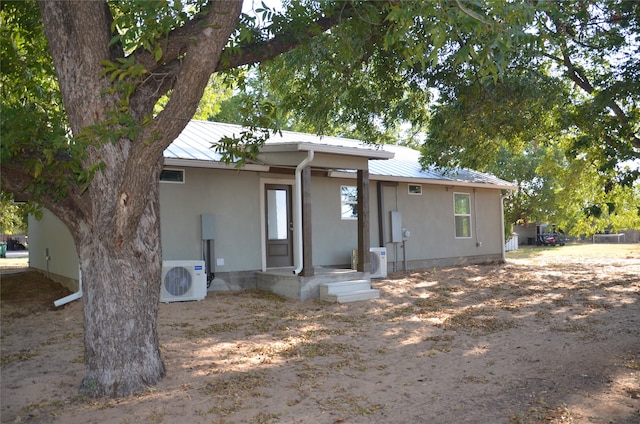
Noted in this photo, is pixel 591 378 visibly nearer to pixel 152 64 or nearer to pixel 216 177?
pixel 152 64

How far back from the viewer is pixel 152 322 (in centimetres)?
503

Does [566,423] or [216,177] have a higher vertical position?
[216,177]

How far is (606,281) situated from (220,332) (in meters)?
9.48

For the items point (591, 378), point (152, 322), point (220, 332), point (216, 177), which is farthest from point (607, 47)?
point (152, 322)

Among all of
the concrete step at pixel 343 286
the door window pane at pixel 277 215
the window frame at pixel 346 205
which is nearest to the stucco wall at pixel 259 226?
the window frame at pixel 346 205

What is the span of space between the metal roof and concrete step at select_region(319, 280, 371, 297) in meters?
2.57

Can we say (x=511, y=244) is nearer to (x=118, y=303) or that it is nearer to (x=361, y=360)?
(x=361, y=360)

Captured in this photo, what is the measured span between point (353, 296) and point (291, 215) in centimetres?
294

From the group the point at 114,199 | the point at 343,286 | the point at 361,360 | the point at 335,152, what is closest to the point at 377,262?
the point at 343,286

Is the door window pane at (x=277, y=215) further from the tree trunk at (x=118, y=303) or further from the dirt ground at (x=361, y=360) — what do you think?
the tree trunk at (x=118, y=303)

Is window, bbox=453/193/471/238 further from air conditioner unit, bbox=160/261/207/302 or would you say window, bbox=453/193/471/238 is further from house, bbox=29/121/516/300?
air conditioner unit, bbox=160/261/207/302

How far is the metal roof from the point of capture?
33.3ft

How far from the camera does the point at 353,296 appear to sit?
9.94m

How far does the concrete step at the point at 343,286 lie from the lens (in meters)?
9.95
